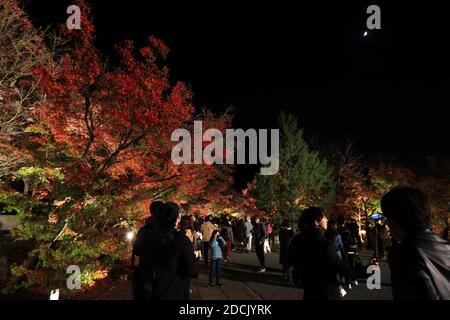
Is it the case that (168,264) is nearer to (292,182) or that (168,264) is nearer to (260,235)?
(260,235)

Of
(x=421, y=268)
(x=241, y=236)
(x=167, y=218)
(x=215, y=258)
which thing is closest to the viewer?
(x=421, y=268)

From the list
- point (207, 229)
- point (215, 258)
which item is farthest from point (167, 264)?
point (207, 229)

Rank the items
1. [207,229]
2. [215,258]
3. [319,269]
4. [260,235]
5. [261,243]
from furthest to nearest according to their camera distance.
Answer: [260,235]
[261,243]
[207,229]
[215,258]
[319,269]

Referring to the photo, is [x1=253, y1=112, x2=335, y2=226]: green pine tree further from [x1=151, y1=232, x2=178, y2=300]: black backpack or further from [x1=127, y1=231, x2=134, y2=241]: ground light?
Answer: [x1=151, y1=232, x2=178, y2=300]: black backpack

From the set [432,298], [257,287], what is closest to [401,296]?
[432,298]

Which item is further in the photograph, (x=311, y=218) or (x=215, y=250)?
(x=215, y=250)

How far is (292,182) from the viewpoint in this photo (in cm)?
2181

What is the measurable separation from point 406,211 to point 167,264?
2189 millimetres

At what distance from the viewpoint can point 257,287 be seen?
863 centimetres

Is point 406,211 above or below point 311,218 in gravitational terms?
above

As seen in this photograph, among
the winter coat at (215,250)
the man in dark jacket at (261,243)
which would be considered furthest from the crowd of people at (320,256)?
the man in dark jacket at (261,243)

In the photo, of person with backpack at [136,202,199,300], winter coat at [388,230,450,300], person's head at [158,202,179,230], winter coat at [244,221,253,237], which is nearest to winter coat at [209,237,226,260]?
person with backpack at [136,202,199,300]

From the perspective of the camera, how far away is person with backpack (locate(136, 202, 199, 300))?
3.21m

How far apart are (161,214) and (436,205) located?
66.8 ft
